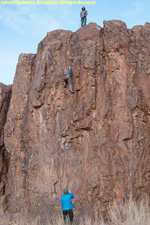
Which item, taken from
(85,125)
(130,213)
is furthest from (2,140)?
(130,213)

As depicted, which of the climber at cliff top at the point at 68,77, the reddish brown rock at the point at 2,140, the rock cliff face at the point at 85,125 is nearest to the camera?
the rock cliff face at the point at 85,125

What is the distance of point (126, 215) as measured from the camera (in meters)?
9.30

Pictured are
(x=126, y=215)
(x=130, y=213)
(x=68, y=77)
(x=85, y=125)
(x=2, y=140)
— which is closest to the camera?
(x=130, y=213)

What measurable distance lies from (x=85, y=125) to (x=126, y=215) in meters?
4.14

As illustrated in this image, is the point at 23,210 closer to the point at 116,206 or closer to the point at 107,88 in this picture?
the point at 116,206

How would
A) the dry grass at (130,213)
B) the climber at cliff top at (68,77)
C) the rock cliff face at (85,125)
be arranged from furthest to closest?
1. the climber at cliff top at (68,77)
2. the rock cliff face at (85,125)
3. the dry grass at (130,213)

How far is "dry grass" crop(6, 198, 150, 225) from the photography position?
8.36m

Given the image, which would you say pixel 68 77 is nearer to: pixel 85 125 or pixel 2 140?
pixel 85 125

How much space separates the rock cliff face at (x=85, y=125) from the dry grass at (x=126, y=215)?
544mm

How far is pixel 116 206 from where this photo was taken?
10188 mm

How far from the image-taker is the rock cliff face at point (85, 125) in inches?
431

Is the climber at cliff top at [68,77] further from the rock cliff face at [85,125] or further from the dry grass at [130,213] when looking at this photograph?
the dry grass at [130,213]

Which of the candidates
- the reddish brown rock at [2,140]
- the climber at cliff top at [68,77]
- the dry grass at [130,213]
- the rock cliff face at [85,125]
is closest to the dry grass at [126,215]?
the dry grass at [130,213]

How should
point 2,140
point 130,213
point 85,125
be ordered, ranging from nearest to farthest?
point 130,213
point 85,125
point 2,140
